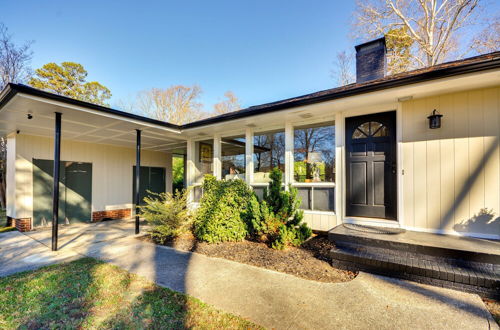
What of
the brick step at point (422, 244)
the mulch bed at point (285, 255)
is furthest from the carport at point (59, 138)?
the brick step at point (422, 244)

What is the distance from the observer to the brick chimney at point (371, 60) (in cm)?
509

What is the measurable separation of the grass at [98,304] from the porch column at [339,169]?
9.97 feet

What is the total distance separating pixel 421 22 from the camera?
11000 mm

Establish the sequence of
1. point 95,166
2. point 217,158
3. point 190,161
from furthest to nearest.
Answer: point 95,166
point 190,161
point 217,158

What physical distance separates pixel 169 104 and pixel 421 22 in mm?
16808

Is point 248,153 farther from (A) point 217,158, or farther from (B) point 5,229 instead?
(B) point 5,229

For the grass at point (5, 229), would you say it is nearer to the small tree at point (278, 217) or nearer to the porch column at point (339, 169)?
the small tree at point (278, 217)

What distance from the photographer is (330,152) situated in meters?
4.64

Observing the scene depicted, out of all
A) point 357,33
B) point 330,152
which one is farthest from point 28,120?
point 357,33

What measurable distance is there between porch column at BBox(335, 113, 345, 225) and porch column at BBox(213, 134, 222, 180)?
3.28m

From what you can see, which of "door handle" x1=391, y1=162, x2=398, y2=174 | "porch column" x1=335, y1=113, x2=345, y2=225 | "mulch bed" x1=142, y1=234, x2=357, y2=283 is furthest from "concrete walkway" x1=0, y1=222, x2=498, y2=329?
"door handle" x1=391, y1=162, x2=398, y2=174

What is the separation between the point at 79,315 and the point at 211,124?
4184 mm

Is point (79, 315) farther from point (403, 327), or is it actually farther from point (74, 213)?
point (74, 213)

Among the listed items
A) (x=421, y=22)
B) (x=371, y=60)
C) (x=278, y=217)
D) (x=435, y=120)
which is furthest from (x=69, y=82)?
(x=421, y=22)
